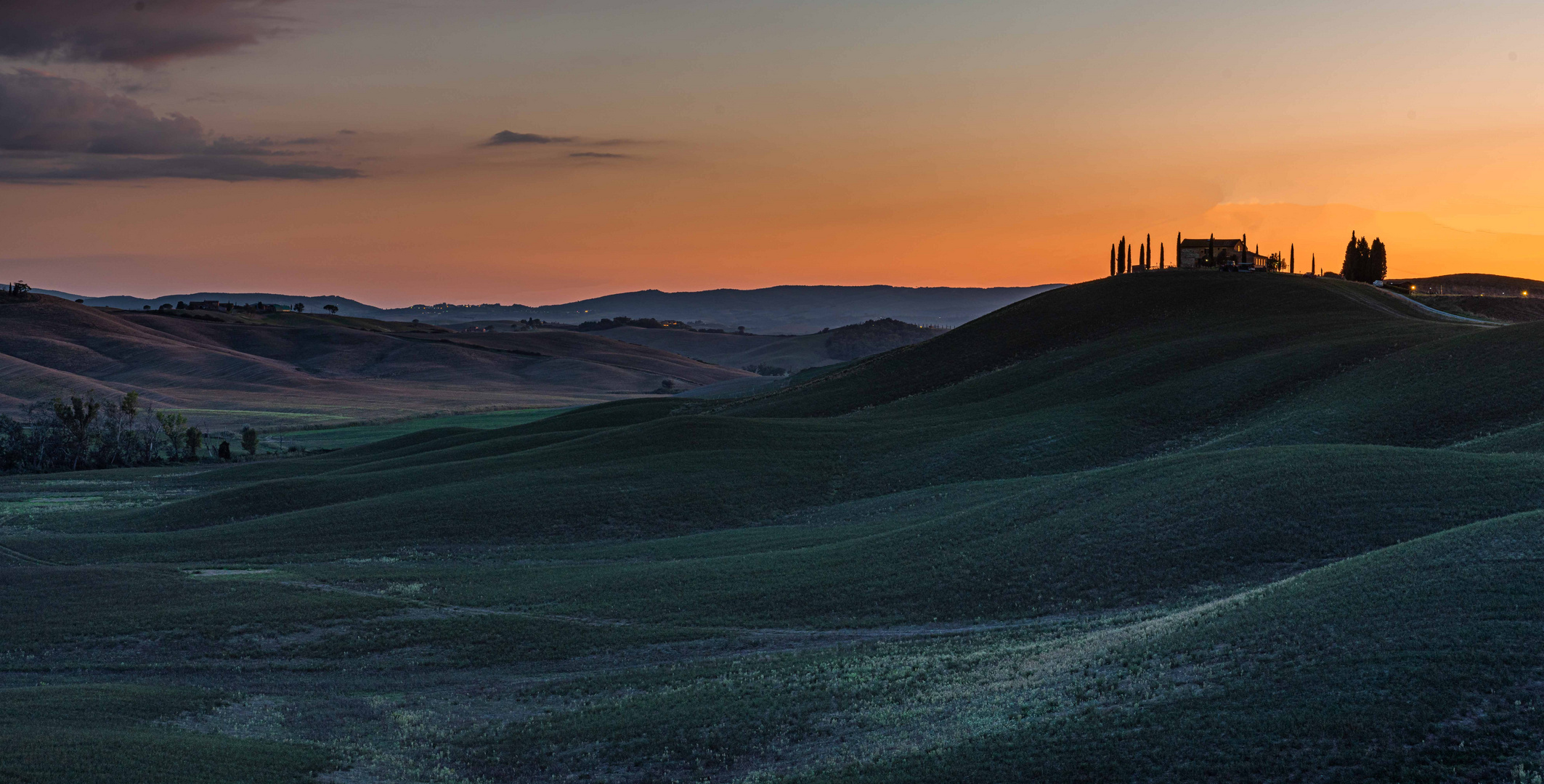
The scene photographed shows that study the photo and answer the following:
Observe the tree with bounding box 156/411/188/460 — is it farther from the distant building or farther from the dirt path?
the distant building

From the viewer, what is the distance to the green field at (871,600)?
60.4 ft

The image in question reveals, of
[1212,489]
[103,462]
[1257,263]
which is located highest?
[1257,263]

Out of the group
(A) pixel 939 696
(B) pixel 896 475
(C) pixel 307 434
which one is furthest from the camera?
(C) pixel 307 434

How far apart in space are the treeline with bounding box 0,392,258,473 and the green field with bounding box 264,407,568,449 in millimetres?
12092

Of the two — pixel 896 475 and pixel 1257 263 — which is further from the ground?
pixel 1257 263

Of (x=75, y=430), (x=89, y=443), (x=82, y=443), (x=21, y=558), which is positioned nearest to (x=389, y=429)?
(x=89, y=443)

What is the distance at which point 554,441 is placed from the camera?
88.9 m

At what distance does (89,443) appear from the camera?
111 meters

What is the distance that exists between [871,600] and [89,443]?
10690cm

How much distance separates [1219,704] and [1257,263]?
148 metres

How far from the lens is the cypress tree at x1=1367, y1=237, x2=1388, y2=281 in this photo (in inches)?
5817

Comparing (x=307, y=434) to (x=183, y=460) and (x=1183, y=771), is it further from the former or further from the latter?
(x=1183, y=771)

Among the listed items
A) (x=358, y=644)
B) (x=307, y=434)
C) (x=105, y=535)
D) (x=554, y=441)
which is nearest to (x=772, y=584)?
(x=358, y=644)

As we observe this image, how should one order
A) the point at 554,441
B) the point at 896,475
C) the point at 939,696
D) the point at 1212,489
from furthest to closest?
the point at 554,441 < the point at 896,475 < the point at 1212,489 < the point at 939,696
